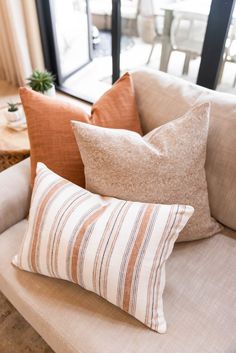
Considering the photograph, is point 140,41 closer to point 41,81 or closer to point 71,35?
point 71,35

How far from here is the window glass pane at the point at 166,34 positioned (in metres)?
1.98

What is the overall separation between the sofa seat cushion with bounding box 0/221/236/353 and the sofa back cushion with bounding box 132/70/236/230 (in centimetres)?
18

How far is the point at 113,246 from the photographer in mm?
687

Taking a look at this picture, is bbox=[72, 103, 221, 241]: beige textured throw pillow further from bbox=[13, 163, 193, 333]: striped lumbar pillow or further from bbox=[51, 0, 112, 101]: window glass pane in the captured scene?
bbox=[51, 0, 112, 101]: window glass pane

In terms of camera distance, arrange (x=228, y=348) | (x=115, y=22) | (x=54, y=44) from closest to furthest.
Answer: (x=228, y=348)
(x=115, y=22)
(x=54, y=44)

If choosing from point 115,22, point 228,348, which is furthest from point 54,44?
point 228,348

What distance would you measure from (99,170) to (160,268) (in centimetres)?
33

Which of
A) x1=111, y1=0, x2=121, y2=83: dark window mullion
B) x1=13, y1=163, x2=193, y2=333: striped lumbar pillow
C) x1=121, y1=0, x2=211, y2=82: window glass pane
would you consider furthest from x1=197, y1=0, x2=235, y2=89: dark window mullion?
x1=13, y1=163, x2=193, y2=333: striped lumbar pillow

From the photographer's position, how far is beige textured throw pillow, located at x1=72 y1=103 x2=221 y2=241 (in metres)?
0.78

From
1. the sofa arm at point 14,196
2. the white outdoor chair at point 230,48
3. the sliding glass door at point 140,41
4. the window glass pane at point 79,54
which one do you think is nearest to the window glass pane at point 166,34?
the sliding glass door at point 140,41

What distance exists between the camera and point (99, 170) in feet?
2.61

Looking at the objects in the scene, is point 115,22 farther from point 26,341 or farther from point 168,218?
point 26,341

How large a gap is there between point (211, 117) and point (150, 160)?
305 mm

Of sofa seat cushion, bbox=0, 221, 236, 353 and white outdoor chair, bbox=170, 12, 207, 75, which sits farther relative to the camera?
white outdoor chair, bbox=170, 12, 207, 75
